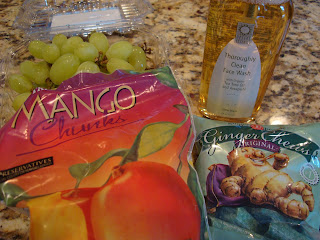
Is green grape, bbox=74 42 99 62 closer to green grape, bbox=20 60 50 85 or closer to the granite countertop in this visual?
green grape, bbox=20 60 50 85

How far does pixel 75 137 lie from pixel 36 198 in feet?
0.27

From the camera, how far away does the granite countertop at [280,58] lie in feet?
2.09

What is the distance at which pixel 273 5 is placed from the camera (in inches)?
17.5

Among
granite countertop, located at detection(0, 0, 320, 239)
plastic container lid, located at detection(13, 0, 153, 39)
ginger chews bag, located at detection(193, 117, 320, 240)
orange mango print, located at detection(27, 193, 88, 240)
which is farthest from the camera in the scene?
plastic container lid, located at detection(13, 0, 153, 39)

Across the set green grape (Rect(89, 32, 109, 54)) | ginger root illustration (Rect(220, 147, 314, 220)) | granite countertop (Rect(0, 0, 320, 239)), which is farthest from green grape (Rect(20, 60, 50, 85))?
ginger root illustration (Rect(220, 147, 314, 220))

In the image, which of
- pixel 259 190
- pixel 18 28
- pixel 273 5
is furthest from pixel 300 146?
pixel 18 28

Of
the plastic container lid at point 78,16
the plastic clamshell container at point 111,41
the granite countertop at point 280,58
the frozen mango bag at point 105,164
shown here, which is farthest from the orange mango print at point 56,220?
the plastic container lid at point 78,16

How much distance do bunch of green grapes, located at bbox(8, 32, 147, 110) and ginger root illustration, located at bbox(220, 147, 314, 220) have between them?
260 millimetres

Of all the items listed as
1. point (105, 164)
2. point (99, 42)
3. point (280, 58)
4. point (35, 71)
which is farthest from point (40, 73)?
point (280, 58)

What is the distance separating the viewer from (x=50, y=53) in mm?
547

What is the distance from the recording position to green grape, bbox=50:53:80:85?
20.1 inches

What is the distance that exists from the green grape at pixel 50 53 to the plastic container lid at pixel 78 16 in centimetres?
18

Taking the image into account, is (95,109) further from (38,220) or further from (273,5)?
(273,5)

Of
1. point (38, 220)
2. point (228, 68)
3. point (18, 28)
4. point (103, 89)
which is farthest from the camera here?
point (18, 28)
